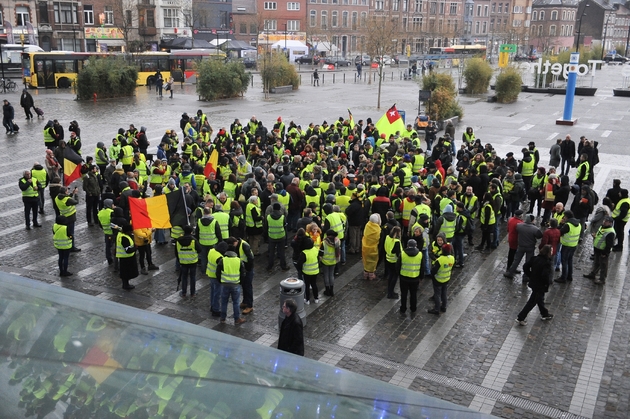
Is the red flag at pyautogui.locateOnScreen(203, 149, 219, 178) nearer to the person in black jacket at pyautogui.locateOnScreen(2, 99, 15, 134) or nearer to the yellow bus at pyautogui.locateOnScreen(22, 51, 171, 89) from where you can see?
the person in black jacket at pyautogui.locateOnScreen(2, 99, 15, 134)

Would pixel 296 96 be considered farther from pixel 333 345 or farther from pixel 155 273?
pixel 333 345

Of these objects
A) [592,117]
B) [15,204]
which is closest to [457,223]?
[15,204]

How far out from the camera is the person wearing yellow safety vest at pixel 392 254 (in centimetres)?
1117

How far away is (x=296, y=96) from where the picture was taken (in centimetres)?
4419

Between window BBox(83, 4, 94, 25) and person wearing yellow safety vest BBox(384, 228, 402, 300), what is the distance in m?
66.3

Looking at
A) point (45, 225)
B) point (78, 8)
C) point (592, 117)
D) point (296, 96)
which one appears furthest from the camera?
point (78, 8)

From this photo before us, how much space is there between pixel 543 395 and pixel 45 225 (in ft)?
39.2

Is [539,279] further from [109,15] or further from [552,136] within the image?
[109,15]

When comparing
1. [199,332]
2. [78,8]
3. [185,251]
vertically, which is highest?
[78,8]

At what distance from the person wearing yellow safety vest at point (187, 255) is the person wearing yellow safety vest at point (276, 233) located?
179 cm

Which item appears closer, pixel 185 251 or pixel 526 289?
pixel 185 251

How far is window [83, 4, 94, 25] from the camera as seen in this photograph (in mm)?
68812

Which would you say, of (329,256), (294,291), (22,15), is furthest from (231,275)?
(22,15)

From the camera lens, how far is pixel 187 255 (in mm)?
10977
